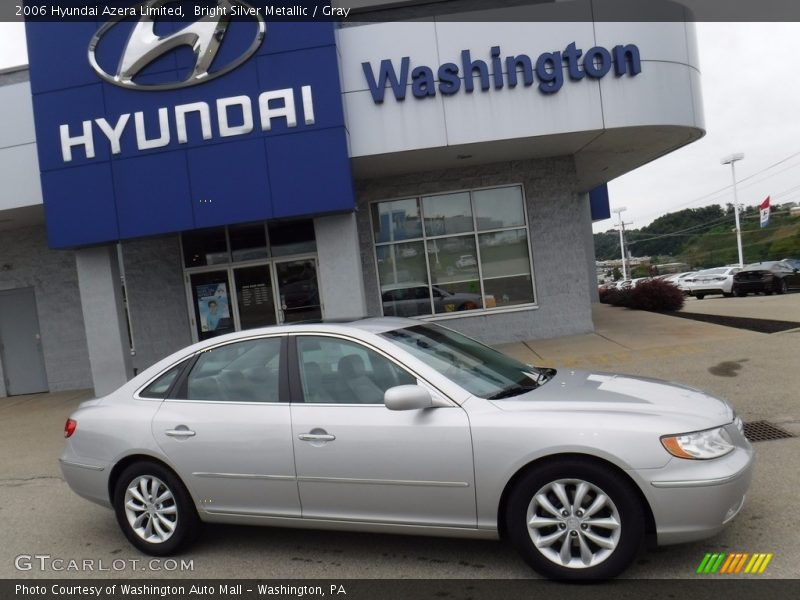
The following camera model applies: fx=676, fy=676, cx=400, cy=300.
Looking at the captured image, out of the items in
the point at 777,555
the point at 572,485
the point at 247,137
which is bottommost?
the point at 777,555

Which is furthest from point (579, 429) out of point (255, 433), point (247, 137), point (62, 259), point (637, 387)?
point (62, 259)

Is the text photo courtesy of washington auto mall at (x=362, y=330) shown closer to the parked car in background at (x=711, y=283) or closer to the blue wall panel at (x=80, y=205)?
the blue wall panel at (x=80, y=205)

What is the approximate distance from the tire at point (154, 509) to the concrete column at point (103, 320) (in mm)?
7489

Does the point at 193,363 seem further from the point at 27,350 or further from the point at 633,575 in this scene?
the point at 27,350

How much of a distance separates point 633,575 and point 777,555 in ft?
2.80

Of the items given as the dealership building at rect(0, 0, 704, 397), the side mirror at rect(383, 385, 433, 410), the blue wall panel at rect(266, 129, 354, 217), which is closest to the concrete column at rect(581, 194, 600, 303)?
the dealership building at rect(0, 0, 704, 397)

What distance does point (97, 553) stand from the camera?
184 inches

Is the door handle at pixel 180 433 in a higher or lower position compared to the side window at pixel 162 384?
lower

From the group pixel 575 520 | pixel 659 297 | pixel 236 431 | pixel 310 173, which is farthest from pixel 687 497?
pixel 659 297

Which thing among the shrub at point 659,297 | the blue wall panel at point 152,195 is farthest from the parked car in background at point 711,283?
the blue wall panel at point 152,195

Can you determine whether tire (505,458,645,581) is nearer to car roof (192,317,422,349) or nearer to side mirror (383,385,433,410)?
side mirror (383,385,433,410)

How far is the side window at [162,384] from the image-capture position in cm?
462

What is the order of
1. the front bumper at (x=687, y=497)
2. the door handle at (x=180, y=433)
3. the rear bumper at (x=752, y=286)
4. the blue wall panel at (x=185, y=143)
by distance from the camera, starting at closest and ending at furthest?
1. the front bumper at (x=687, y=497)
2. the door handle at (x=180, y=433)
3. the blue wall panel at (x=185, y=143)
4. the rear bumper at (x=752, y=286)

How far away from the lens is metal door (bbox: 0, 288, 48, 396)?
13969 millimetres
